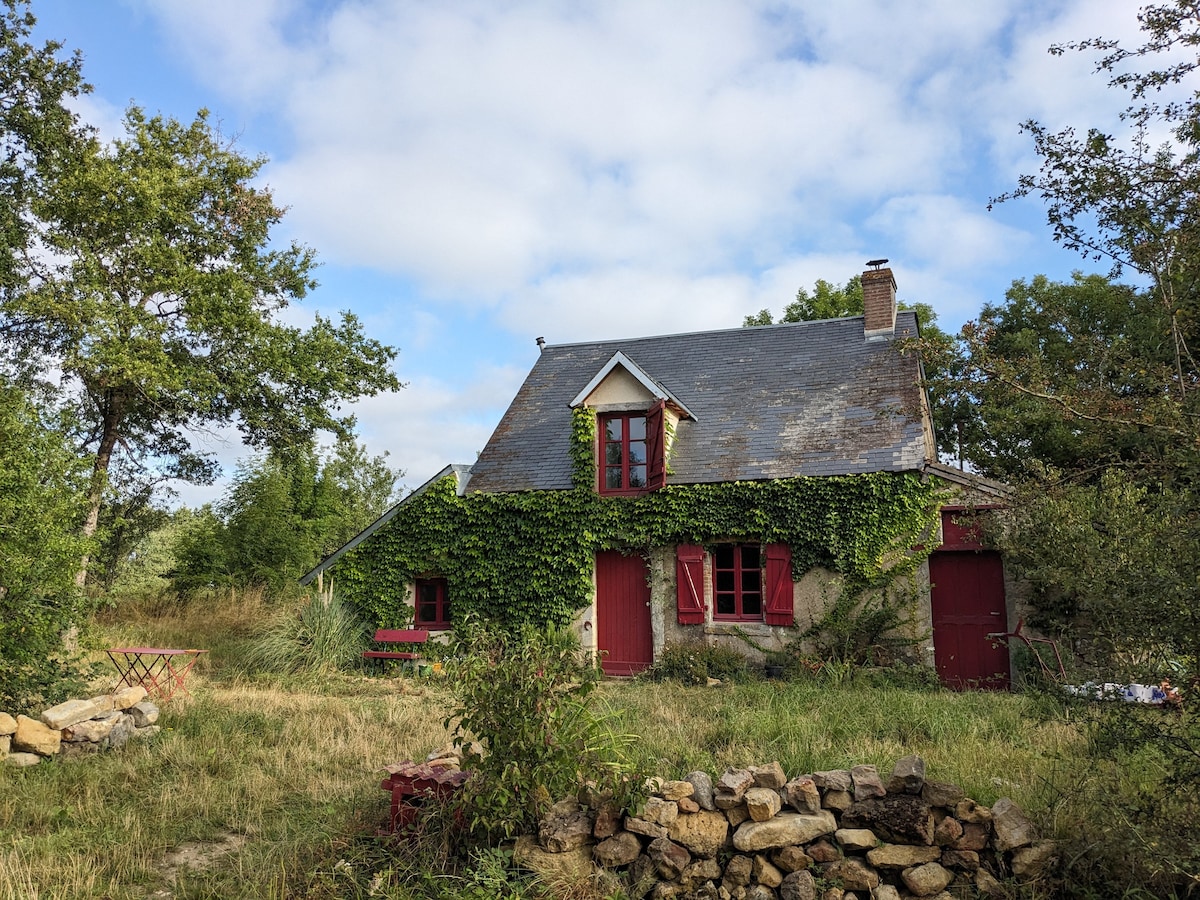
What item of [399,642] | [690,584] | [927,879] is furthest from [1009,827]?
[399,642]

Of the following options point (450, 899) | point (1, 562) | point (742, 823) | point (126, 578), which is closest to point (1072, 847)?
point (742, 823)

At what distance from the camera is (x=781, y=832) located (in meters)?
4.44

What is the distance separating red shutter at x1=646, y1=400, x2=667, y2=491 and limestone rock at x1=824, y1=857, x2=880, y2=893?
9.80 metres

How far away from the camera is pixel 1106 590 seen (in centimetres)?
416

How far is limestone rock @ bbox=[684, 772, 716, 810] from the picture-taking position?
4.64m

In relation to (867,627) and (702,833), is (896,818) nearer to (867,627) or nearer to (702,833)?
(702,833)

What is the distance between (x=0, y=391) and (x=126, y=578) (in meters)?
15.2

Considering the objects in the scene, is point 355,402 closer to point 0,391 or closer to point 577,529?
point 577,529

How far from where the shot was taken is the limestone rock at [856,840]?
4414 millimetres

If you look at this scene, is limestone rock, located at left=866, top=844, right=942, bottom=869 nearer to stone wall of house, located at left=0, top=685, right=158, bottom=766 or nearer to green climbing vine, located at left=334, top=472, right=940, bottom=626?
stone wall of house, located at left=0, top=685, right=158, bottom=766

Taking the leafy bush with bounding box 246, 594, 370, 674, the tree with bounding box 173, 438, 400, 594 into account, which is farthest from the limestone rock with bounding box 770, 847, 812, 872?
the tree with bounding box 173, 438, 400, 594

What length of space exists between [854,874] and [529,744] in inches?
73.6

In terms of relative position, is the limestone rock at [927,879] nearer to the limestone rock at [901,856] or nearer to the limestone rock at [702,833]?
the limestone rock at [901,856]

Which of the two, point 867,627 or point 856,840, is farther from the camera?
point 867,627
